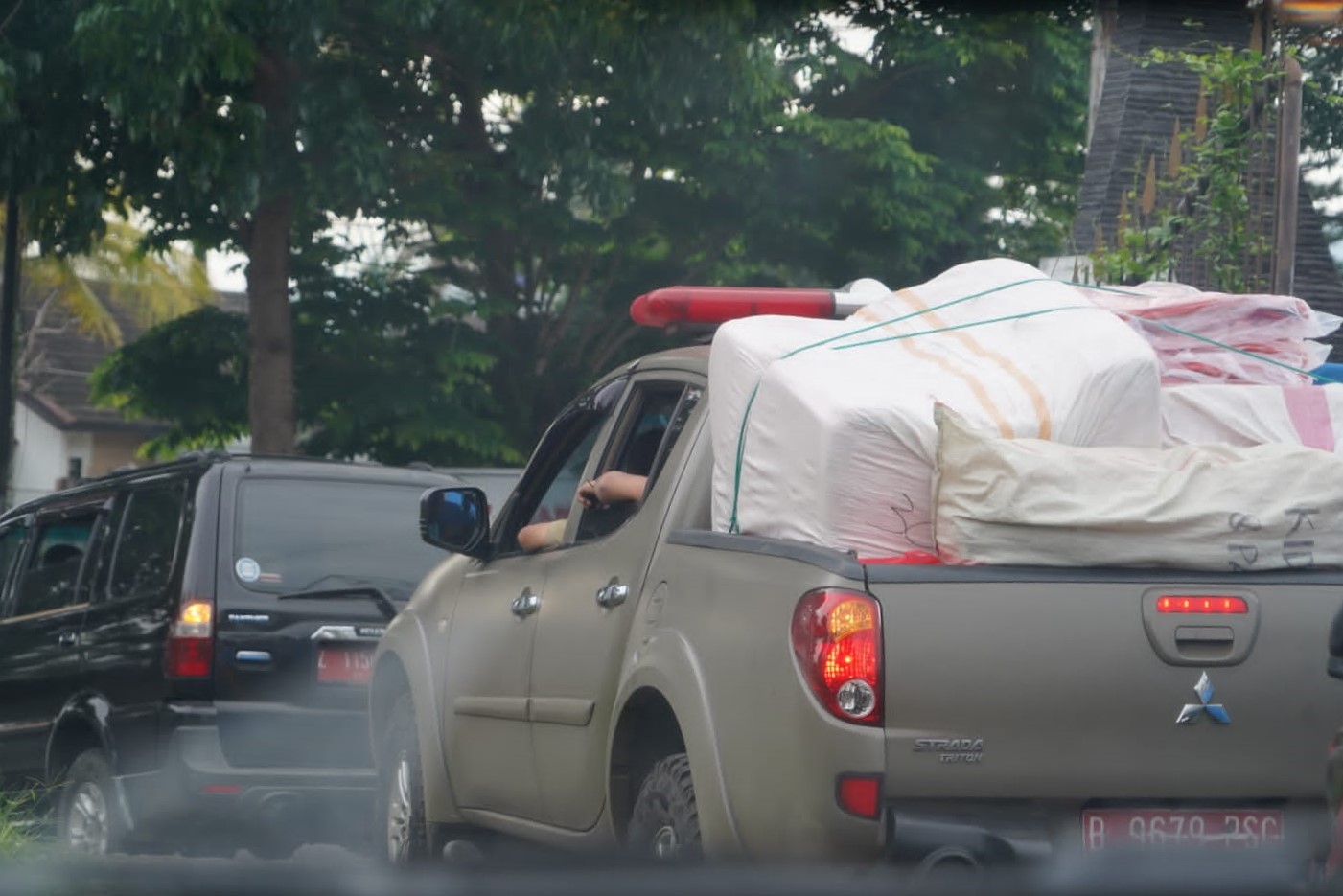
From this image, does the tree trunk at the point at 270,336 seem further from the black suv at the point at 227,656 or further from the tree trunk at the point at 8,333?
the black suv at the point at 227,656

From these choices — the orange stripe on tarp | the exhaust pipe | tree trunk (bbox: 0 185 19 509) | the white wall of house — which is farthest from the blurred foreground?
the white wall of house

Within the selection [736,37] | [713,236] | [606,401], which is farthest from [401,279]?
[606,401]

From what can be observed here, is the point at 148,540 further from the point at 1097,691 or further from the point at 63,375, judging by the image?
the point at 63,375

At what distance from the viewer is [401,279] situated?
23375 millimetres

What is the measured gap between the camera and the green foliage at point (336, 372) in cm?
2242

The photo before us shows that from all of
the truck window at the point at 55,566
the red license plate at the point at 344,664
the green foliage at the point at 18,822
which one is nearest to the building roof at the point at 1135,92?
the red license plate at the point at 344,664

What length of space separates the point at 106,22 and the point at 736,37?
6.11 metres

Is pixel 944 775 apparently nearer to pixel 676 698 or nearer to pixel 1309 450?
pixel 676 698

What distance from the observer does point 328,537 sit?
8000 millimetres

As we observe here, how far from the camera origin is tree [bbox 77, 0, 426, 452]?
16.8 metres

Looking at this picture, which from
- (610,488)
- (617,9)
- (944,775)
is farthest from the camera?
(617,9)

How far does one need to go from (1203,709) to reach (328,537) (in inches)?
185

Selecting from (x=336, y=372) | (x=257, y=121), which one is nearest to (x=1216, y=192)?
(x=257, y=121)

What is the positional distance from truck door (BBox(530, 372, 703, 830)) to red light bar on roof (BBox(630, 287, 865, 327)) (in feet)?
0.60
